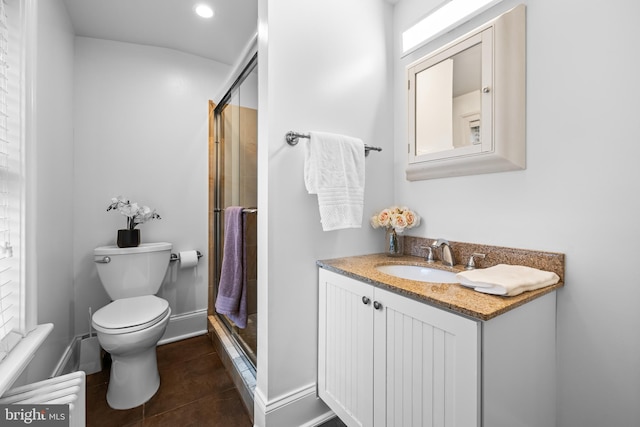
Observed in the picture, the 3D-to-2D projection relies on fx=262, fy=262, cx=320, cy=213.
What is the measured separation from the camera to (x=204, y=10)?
69.1 inches

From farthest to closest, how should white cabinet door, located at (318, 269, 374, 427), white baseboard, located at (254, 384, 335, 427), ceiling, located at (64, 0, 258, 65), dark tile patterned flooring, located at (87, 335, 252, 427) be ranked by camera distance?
ceiling, located at (64, 0, 258, 65) → dark tile patterned flooring, located at (87, 335, 252, 427) → white baseboard, located at (254, 384, 335, 427) → white cabinet door, located at (318, 269, 374, 427)

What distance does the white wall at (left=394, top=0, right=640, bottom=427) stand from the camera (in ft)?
2.82

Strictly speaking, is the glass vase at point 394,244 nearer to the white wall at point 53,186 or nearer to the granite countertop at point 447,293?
the granite countertop at point 447,293

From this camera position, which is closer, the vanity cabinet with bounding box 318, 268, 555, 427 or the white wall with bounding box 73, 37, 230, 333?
the vanity cabinet with bounding box 318, 268, 555, 427

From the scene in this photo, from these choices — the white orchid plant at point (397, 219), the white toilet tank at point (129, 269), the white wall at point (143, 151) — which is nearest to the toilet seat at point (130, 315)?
the white toilet tank at point (129, 269)

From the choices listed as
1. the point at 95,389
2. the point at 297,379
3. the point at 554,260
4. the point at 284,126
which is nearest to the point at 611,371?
the point at 554,260

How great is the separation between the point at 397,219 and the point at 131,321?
158cm

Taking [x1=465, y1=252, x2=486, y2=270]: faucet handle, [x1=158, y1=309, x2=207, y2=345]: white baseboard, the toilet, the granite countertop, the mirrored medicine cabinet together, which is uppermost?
the mirrored medicine cabinet

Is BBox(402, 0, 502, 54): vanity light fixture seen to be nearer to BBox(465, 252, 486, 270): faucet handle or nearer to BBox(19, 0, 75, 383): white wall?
BBox(465, 252, 486, 270): faucet handle

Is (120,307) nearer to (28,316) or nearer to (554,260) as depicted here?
(28,316)

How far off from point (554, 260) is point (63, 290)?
2.65 m

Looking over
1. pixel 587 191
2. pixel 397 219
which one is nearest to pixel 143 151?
pixel 397 219

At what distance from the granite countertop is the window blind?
3.85 feet

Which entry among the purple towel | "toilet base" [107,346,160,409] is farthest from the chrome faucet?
"toilet base" [107,346,160,409]
